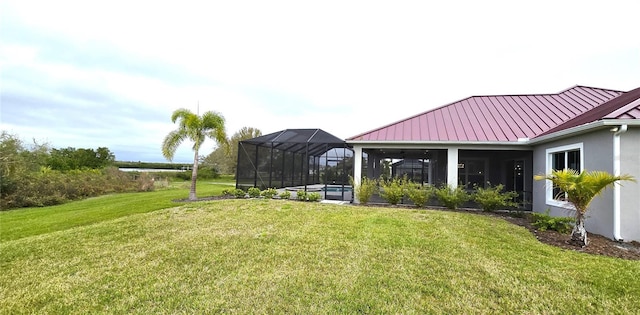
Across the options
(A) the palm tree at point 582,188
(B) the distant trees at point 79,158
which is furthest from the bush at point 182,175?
(A) the palm tree at point 582,188

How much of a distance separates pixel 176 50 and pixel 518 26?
13.9 meters

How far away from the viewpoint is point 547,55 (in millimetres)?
12414

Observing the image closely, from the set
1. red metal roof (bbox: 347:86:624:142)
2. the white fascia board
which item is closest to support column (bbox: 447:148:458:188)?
the white fascia board

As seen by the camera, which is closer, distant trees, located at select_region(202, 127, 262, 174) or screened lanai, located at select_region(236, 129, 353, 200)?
screened lanai, located at select_region(236, 129, 353, 200)

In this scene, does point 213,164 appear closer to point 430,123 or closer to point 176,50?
point 176,50

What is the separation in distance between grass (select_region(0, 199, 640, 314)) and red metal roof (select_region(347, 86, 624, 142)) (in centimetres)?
522

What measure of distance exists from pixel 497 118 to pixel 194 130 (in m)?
13.8

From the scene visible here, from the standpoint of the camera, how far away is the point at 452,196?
9.88 meters

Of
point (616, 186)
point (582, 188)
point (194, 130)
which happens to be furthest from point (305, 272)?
point (194, 130)

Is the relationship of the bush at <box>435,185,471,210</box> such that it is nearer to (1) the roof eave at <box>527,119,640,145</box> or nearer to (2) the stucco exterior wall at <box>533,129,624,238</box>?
(2) the stucco exterior wall at <box>533,129,624,238</box>

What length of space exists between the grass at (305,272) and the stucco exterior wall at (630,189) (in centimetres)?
196

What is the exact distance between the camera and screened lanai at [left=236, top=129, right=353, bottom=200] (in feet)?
45.6

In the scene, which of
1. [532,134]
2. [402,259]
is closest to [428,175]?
[532,134]

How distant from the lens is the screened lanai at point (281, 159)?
13.9 meters
